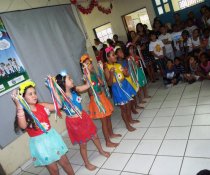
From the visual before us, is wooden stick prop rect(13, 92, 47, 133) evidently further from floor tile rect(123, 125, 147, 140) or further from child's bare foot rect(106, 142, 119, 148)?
floor tile rect(123, 125, 147, 140)

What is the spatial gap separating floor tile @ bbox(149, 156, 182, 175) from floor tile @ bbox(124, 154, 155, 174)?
0.26 ft

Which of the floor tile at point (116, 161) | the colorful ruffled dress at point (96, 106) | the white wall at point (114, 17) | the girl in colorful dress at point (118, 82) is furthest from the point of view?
the white wall at point (114, 17)

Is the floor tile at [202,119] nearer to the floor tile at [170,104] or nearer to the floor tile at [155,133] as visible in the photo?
the floor tile at [155,133]


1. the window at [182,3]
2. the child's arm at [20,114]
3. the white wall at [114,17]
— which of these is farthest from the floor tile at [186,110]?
the white wall at [114,17]

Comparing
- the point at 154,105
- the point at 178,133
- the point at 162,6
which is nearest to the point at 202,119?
the point at 178,133

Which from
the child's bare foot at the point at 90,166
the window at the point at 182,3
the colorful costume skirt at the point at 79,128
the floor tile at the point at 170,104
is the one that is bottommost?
the floor tile at the point at 170,104

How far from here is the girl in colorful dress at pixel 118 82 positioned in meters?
3.53

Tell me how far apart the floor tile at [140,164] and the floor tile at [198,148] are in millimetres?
470

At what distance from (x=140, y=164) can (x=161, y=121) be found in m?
1.15

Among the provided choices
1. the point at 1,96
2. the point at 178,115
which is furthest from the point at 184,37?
the point at 1,96

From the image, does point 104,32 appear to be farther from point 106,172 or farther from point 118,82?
point 106,172

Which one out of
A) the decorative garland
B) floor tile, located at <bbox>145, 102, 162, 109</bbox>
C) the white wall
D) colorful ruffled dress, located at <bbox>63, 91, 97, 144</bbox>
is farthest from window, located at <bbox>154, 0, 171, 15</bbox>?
colorful ruffled dress, located at <bbox>63, 91, 97, 144</bbox>

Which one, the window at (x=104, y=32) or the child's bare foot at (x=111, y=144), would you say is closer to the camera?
the child's bare foot at (x=111, y=144)

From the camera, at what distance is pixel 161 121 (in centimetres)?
377
